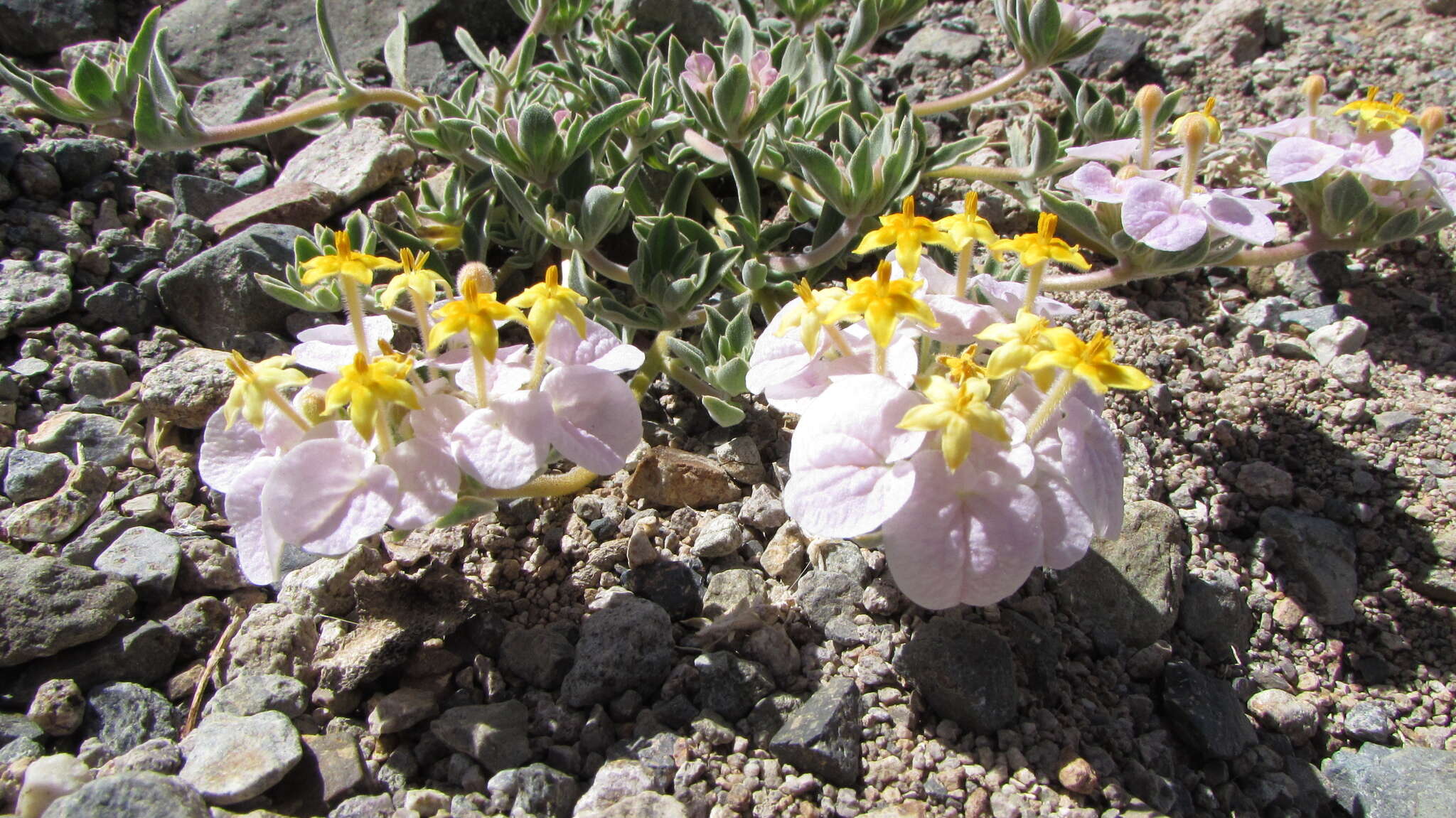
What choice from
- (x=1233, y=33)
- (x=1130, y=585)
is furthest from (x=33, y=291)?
(x=1233, y=33)

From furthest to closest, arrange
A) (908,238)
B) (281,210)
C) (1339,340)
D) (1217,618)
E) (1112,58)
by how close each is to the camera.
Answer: (1112,58) → (281,210) → (1339,340) → (1217,618) → (908,238)

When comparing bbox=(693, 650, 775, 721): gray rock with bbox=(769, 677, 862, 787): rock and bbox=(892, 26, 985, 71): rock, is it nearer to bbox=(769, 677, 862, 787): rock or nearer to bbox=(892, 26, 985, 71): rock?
bbox=(769, 677, 862, 787): rock

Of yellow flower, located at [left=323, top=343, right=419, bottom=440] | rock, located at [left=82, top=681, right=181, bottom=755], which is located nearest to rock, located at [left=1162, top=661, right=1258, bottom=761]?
yellow flower, located at [left=323, top=343, right=419, bottom=440]

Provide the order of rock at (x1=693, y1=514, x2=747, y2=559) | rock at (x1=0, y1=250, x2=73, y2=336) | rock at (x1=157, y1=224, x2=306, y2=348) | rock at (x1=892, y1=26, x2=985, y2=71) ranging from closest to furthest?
1. rock at (x1=693, y1=514, x2=747, y2=559)
2. rock at (x1=0, y1=250, x2=73, y2=336)
3. rock at (x1=157, y1=224, x2=306, y2=348)
4. rock at (x1=892, y1=26, x2=985, y2=71)

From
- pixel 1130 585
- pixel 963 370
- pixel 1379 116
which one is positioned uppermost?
pixel 963 370

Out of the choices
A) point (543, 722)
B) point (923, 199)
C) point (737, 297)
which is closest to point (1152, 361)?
point (923, 199)

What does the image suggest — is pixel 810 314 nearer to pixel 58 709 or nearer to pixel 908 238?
pixel 908 238

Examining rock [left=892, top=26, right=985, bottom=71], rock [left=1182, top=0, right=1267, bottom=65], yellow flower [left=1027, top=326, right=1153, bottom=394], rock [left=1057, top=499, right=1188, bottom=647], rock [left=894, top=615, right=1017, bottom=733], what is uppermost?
yellow flower [left=1027, top=326, right=1153, bottom=394]

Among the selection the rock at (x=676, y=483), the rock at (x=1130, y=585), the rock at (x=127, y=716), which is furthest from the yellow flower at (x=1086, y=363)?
the rock at (x=127, y=716)
